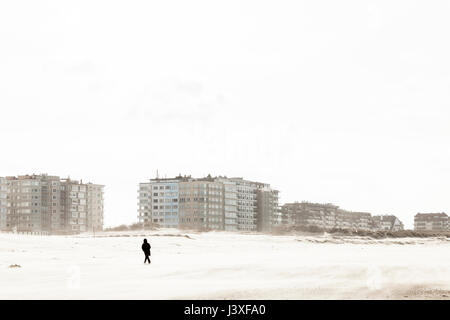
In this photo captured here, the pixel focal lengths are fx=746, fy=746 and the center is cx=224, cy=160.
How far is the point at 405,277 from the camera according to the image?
34500 mm

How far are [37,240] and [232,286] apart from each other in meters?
42.4

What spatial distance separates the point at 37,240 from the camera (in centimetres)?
6706

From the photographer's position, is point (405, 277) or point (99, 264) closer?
point (405, 277)

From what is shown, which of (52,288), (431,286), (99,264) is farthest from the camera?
(99,264)

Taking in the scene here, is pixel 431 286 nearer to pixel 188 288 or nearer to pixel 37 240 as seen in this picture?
pixel 188 288

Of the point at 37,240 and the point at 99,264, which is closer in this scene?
the point at 99,264

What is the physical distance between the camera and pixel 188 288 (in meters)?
27.4

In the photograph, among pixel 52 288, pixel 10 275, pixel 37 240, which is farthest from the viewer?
pixel 37 240

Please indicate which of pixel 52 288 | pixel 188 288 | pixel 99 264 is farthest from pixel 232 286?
pixel 99 264
